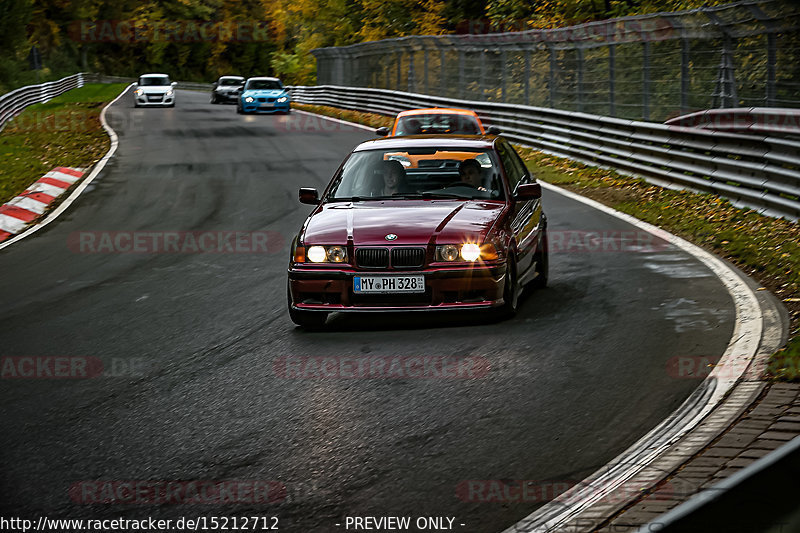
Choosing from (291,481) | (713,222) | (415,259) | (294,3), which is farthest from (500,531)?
(294,3)

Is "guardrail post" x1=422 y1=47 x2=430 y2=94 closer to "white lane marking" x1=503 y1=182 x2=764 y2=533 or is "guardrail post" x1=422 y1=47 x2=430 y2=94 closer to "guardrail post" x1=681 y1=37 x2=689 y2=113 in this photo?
"guardrail post" x1=681 y1=37 x2=689 y2=113

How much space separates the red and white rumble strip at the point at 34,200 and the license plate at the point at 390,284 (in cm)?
819

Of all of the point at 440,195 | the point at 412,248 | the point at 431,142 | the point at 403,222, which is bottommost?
the point at 412,248

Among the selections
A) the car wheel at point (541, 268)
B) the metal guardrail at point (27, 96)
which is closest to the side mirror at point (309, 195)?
the car wheel at point (541, 268)

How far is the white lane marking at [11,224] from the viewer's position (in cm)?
1542

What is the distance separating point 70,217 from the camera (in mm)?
16406

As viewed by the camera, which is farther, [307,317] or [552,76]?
[552,76]

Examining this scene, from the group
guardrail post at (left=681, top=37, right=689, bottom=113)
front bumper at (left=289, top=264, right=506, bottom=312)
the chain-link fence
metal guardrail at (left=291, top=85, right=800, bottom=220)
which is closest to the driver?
front bumper at (left=289, top=264, right=506, bottom=312)

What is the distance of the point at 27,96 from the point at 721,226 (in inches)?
1461

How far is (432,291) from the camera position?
8.20m

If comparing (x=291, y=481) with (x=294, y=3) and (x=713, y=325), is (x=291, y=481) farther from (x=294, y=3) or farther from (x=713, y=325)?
(x=294, y=3)

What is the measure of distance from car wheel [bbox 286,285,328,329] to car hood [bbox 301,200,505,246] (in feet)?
1.79

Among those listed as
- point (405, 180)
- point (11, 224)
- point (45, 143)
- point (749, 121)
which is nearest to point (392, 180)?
point (405, 180)

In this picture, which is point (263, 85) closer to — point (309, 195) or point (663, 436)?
point (309, 195)
